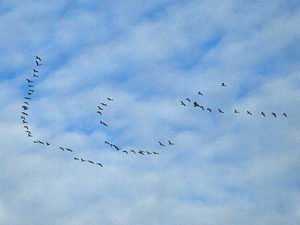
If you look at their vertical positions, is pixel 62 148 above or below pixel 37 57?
below

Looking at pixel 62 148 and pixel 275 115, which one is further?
pixel 62 148

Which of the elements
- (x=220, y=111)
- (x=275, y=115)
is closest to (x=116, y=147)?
(x=220, y=111)

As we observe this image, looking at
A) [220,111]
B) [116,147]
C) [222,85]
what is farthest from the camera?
[116,147]

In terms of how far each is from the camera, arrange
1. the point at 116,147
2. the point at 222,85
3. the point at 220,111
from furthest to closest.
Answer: the point at 116,147, the point at 220,111, the point at 222,85

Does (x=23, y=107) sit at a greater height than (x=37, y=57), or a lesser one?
lesser

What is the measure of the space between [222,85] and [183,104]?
12546 mm

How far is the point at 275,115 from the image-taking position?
384 ft

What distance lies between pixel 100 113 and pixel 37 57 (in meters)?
15.8

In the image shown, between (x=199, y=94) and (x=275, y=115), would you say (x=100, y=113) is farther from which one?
(x=275, y=115)

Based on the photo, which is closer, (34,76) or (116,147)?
(34,76)

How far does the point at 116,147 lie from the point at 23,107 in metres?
20.8

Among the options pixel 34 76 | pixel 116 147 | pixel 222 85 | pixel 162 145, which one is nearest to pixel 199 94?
pixel 222 85

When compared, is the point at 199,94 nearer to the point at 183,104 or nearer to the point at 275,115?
the point at 183,104

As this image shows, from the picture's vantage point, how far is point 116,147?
415 feet
